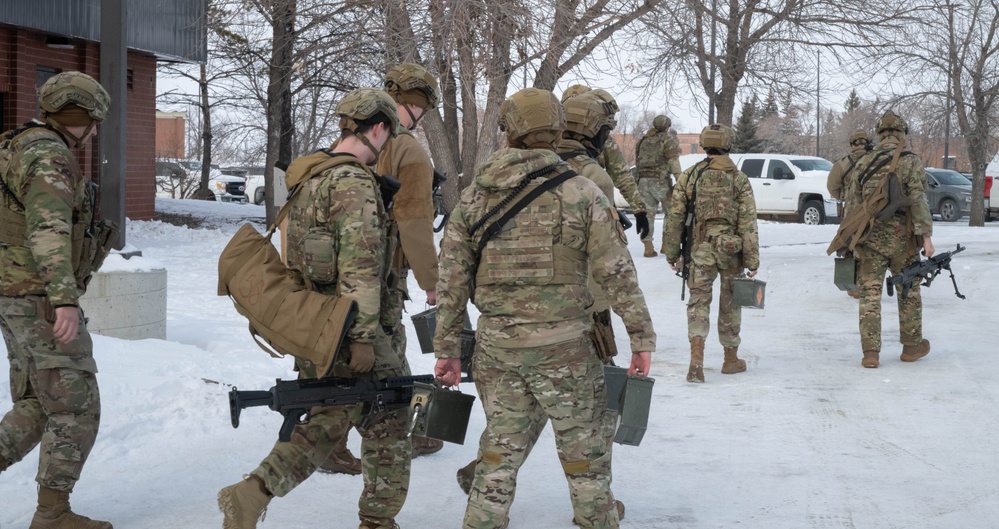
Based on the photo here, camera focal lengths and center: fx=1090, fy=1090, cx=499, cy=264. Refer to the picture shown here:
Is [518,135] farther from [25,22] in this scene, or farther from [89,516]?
[25,22]

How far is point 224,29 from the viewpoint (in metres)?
21.1

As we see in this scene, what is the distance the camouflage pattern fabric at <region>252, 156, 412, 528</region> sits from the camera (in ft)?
13.9

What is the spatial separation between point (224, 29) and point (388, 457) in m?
18.1

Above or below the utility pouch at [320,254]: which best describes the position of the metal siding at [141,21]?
above

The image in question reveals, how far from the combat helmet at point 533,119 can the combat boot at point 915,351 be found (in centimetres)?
603

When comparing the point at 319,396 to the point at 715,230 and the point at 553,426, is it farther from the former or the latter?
the point at 715,230

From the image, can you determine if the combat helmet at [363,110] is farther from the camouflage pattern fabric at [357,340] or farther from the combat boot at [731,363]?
the combat boot at [731,363]

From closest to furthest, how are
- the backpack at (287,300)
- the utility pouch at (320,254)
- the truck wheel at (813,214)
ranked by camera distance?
the backpack at (287,300) < the utility pouch at (320,254) < the truck wheel at (813,214)

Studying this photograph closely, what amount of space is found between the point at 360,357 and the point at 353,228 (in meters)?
0.51

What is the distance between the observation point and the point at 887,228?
887 centimetres

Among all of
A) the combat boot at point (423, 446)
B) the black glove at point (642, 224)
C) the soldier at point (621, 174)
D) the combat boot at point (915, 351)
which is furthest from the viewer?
the combat boot at point (915, 351)

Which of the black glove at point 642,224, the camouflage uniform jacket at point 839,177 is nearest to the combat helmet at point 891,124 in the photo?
the black glove at point 642,224

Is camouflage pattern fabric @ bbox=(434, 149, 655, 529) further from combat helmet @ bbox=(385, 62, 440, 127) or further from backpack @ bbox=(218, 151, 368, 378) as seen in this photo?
combat helmet @ bbox=(385, 62, 440, 127)

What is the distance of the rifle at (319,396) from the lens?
427 cm
